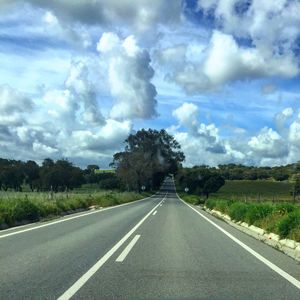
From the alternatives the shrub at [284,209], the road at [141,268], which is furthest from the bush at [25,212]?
the shrub at [284,209]

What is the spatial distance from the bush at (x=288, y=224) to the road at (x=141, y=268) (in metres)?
0.89

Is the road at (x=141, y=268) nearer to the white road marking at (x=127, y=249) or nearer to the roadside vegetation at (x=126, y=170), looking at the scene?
the white road marking at (x=127, y=249)

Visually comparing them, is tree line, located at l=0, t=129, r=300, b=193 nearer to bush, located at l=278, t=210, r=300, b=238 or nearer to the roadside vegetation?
the roadside vegetation

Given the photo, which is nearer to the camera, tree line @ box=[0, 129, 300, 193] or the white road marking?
the white road marking

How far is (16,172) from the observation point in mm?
129250

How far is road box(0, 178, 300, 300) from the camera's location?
845 cm

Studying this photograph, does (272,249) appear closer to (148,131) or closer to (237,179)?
(148,131)

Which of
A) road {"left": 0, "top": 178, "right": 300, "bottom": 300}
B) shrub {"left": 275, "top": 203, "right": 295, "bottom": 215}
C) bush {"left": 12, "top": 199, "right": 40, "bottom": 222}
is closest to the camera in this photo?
road {"left": 0, "top": 178, "right": 300, "bottom": 300}

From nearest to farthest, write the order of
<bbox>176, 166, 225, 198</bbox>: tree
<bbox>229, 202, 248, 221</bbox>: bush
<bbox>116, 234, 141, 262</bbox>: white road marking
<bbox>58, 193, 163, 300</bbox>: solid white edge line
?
1. <bbox>58, 193, 163, 300</bbox>: solid white edge line
2. <bbox>116, 234, 141, 262</bbox>: white road marking
3. <bbox>229, 202, 248, 221</bbox>: bush
4. <bbox>176, 166, 225, 198</bbox>: tree

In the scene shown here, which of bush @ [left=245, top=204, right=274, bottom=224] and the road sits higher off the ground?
bush @ [left=245, top=204, right=274, bottom=224]

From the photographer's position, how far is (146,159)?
12688cm

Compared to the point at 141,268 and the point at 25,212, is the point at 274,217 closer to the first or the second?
the point at 141,268

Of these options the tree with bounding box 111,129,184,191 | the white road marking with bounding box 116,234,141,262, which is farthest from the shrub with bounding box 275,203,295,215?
the tree with bounding box 111,129,184,191

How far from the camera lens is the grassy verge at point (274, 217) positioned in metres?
16.8
